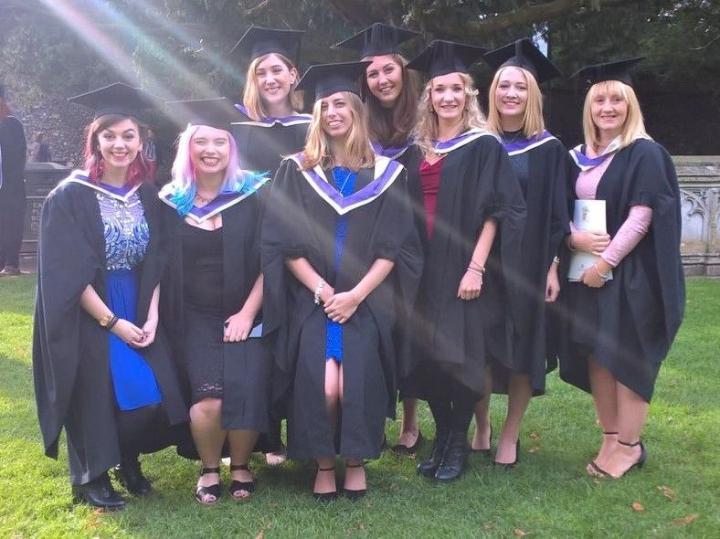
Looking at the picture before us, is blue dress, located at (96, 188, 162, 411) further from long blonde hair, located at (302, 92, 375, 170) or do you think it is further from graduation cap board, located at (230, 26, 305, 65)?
graduation cap board, located at (230, 26, 305, 65)

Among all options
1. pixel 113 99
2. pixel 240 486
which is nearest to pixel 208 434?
pixel 240 486

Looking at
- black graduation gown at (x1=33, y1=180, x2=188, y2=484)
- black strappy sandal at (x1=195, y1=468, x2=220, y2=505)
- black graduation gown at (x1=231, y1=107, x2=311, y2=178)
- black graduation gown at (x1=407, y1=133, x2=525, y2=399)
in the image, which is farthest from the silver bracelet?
black strappy sandal at (x1=195, y1=468, x2=220, y2=505)

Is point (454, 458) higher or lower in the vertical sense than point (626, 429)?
lower

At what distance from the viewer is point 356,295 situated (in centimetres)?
357

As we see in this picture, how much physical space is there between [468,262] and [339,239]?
24.8 inches

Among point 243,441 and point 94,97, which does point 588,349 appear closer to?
point 243,441

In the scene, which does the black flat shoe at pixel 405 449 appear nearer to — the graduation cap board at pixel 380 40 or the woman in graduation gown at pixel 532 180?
the woman in graduation gown at pixel 532 180

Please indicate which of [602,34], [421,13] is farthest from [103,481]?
[602,34]

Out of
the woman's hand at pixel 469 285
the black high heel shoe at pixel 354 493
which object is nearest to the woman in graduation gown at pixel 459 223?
the woman's hand at pixel 469 285

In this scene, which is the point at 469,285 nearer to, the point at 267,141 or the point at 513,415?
the point at 513,415

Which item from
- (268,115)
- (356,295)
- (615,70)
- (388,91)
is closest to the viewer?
(356,295)

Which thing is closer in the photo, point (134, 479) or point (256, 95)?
point (134, 479)

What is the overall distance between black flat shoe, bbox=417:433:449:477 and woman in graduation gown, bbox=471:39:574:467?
0.50 m

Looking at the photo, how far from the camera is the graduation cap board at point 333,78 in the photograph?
3.68 metres
